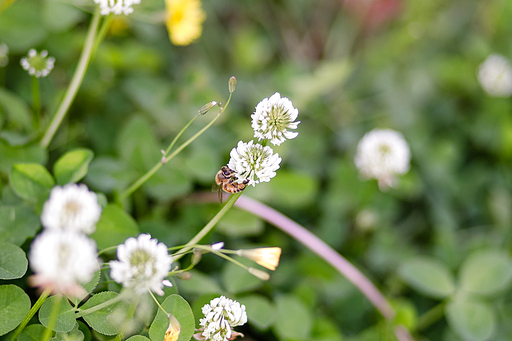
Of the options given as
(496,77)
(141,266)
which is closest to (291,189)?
(141,266)

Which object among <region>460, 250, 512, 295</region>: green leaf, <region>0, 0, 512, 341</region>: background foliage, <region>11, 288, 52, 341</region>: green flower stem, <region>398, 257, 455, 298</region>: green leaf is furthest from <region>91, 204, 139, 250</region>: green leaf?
<region>460, 250, 512, 295</region>: green leaf

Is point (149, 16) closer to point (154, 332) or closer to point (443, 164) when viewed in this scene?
point (154, 332)

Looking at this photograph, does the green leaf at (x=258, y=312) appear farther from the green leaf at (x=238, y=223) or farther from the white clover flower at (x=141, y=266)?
the white clover flower at (x=141, y=266)

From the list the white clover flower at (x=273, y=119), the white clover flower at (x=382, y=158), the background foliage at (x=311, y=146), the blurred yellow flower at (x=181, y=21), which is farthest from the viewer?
the white clover flower at (x=382, y=158)

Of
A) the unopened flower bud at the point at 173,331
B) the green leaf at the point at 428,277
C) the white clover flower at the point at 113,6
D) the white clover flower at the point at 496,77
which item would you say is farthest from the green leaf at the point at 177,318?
the white clover flower at the point at 496,77

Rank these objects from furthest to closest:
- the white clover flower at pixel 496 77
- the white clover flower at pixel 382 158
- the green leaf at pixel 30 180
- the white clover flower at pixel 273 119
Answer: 1. the white clover flower at pixel 496 77
2. the white clover flower at pixel 382 158
3. the green leaf at pixel 30 180
4. the white clover flower at pixel 273 119
